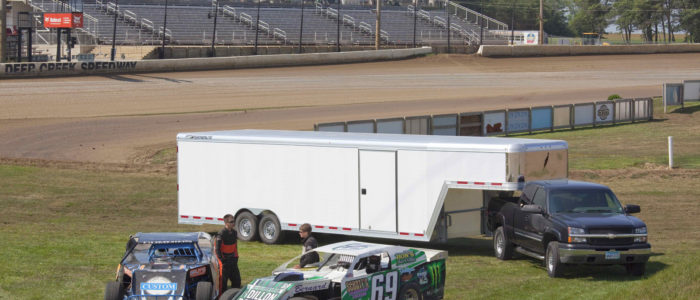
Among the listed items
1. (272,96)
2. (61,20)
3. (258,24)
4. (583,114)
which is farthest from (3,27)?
(583,114)

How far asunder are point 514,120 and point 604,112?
7388 mm

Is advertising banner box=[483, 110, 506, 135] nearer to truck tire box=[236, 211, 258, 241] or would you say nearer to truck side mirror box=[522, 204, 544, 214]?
truck tire box=[236, 211, 258, 241]

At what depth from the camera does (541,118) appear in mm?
48812

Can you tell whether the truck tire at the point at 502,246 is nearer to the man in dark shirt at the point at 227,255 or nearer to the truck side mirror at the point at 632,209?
the truck side mirror at the point at 632,209

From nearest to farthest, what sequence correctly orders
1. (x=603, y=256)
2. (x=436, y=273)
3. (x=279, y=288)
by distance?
(x=279, y=288), (x=436, y=273), (x=603, y=256)

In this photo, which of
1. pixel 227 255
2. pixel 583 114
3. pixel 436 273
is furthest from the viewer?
pixel 583 114

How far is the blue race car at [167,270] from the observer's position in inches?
532

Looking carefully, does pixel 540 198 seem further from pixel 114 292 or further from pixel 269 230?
pixel 114 292

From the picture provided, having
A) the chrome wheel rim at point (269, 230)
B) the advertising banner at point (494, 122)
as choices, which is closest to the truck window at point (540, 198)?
the chrome wheel rim at point (269, 230)

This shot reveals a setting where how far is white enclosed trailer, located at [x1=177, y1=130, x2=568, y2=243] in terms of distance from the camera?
63.9 feet

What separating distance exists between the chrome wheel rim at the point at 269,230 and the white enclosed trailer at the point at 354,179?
24 millimetres

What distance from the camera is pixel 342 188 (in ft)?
68.5

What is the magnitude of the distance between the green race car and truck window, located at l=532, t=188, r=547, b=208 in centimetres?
389

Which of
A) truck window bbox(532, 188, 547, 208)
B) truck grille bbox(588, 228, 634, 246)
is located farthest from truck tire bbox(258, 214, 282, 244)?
truck grille bbox(588, 228, 634, 246)
